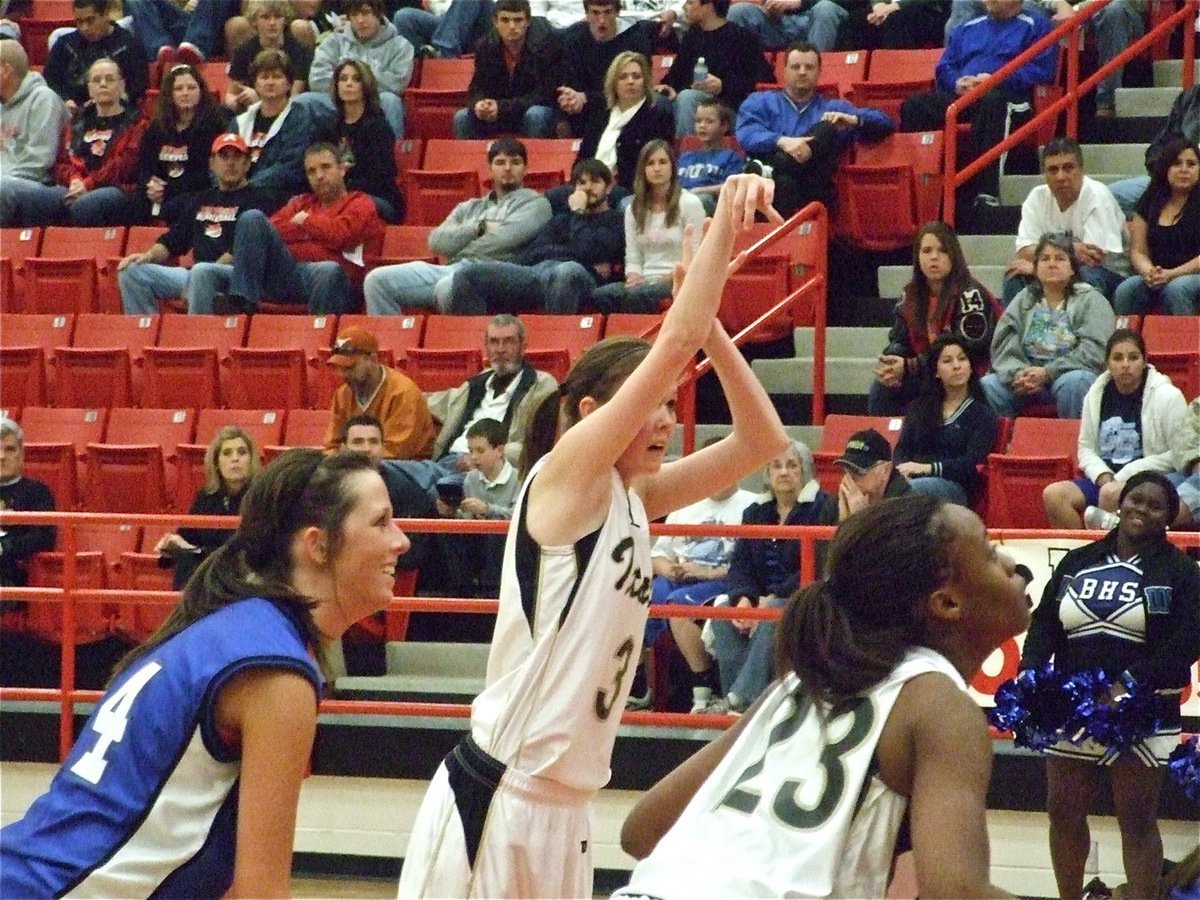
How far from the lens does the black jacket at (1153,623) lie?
6.49 metres

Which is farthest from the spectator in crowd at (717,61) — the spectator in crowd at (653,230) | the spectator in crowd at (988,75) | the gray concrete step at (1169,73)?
the gray concrete step at (1169,73)

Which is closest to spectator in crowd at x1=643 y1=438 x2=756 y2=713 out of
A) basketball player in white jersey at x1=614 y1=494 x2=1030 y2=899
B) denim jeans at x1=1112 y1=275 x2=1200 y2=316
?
denim jeans at x1=1112 y1=275 x2=1200 y2=316

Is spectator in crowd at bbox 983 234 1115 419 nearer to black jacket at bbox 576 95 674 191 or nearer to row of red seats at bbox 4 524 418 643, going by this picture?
black jacket at bbox 576 95 674 191

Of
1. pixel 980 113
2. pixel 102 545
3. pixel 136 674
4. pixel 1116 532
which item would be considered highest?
pixel 980 113

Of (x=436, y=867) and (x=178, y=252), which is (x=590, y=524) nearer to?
(x=436, y=867)

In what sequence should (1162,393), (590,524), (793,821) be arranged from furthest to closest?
(1162,393) < (590,524) < (793,821)

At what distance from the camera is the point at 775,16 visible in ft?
39.7

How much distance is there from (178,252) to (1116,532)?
22.0 ft

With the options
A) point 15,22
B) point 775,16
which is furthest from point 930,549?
point 15,22

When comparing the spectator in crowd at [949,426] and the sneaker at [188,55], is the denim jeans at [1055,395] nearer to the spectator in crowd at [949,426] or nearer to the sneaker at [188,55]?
the spectator in crowd at [949,426]

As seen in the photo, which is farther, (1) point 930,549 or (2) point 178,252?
(2) point 178,252

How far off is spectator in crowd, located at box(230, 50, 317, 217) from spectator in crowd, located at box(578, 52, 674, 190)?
72.4 inches

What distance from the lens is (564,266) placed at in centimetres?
1002

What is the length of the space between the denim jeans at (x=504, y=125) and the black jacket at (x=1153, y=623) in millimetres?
5867
